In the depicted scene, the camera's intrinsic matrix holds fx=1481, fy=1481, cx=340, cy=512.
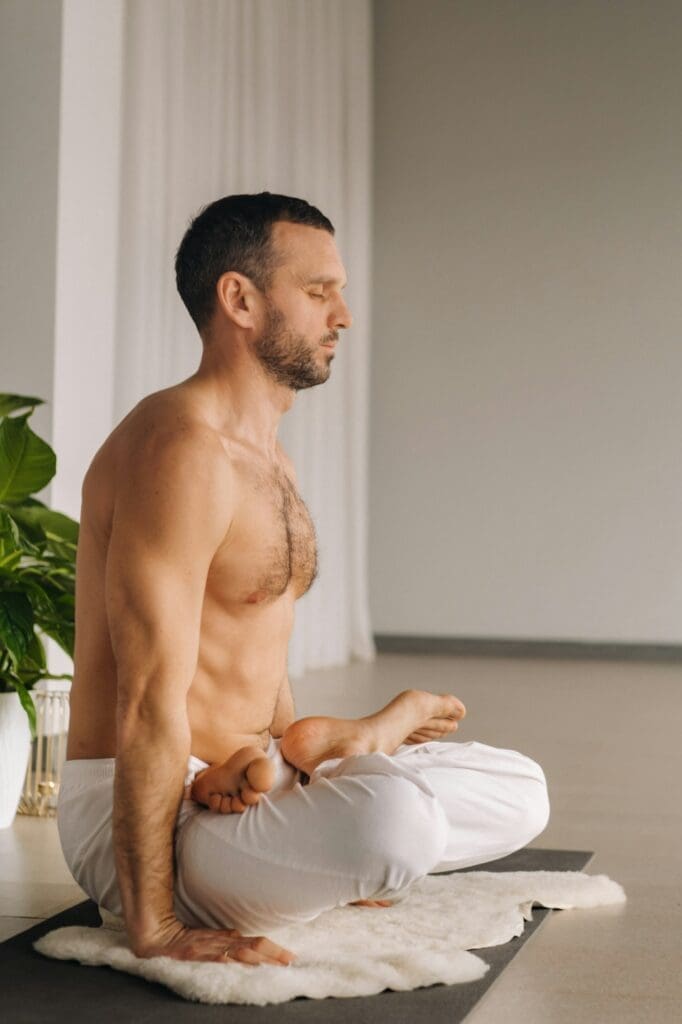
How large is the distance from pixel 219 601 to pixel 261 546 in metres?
0.09

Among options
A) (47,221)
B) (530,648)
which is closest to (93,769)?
(47,221)

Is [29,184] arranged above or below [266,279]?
above

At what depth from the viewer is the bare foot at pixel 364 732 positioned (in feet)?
6.51

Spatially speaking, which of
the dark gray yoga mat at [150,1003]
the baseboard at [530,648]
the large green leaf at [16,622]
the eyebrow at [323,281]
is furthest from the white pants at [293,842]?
the baseboard at [530,648]

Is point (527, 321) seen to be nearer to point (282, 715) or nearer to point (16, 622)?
point (16, 622)

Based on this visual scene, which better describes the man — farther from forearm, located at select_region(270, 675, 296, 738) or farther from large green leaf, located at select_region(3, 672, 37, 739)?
large green leaf, located at select_region(3, 672, 37, 739)

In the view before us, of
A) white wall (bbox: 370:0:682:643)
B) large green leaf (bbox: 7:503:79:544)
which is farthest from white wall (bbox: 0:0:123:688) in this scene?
white wall (bbox: 370:0:682:643)

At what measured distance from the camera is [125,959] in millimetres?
1776

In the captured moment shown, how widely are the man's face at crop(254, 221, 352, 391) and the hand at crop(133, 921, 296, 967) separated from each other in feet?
2.39

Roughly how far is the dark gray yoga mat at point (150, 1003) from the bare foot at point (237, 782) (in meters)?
0.22

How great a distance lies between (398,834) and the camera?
1.71 meters

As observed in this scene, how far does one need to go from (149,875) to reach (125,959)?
0.38ft

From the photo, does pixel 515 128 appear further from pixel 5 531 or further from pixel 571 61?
pixel 5 531

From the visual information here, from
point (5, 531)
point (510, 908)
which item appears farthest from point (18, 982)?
point (5, 531)
